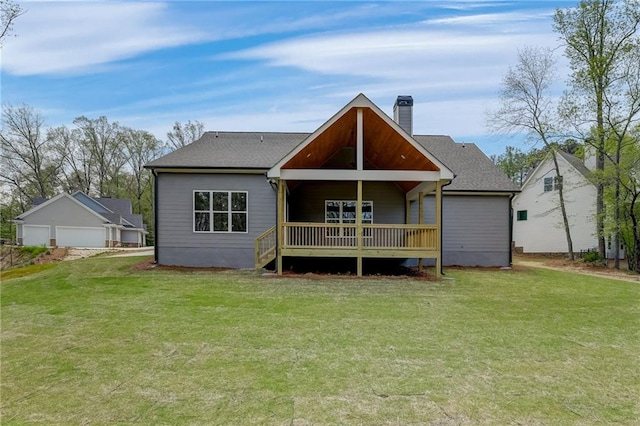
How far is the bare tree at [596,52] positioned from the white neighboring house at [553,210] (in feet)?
14.3

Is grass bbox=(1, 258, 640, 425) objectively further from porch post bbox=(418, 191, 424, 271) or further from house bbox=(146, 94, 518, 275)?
porch post bbox=(418, 191, 424, 271)

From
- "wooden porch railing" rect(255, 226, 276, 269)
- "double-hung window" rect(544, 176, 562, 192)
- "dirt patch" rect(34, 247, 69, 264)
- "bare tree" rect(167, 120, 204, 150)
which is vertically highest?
"bare tree" rect(167, 120, 204, 150)

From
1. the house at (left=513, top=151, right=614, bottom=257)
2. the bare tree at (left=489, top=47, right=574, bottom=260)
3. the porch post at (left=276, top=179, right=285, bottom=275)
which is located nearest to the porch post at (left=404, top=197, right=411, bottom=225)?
the porch post at (left=276, top=179, right=285, bottom=275)

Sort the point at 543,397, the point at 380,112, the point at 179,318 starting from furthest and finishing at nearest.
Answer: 1. the point at 380,112
2. the point at 179,318
3. the point at 543,397

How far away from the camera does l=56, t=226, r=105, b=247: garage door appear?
1222 inches

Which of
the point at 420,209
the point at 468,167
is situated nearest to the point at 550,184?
the point at 468,167

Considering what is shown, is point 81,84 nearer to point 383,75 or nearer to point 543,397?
point 383,75

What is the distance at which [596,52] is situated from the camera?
16.7 meters

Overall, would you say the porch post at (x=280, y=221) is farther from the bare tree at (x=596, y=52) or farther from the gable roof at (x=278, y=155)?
the bare tree at (x=596, y=52)

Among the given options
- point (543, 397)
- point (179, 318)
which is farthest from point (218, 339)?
point (543, 397)

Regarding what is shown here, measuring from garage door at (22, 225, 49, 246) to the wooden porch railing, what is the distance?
2722 cm

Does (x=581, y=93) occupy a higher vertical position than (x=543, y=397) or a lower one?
higher

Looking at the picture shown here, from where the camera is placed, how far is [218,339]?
17.1 feet

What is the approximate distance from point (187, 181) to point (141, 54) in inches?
282
